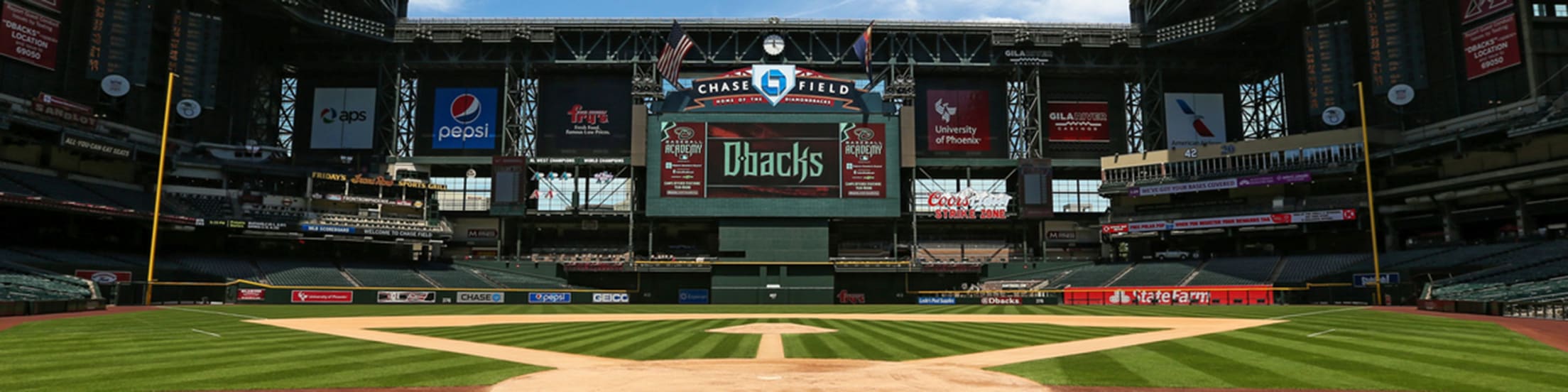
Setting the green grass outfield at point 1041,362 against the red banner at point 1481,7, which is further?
the red banner at point 1481,7

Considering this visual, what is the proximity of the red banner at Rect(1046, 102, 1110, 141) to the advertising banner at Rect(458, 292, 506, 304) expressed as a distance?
42.0 meters

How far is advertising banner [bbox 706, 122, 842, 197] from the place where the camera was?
5972 centimetres

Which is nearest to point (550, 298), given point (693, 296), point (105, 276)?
point (693, 296)

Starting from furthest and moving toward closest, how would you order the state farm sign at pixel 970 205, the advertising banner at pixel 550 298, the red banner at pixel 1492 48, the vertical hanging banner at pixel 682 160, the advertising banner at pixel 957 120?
the advertising banner at pixel 957 120 → the state farm sign at pixel 970 205 → the vertical hanging banner at pixel 682 160 → the advertising banner at pixel 550 298 → the red banner at pixel 1492 48

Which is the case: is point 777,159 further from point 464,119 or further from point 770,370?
point 770,370

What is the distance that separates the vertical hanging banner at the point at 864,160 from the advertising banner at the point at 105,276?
40708 millimetres

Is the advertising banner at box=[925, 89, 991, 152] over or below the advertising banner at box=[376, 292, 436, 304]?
over

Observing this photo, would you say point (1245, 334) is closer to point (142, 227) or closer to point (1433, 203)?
point (1433, 203)

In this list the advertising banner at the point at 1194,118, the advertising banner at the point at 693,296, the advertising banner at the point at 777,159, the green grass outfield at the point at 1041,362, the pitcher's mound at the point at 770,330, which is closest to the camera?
the green grass outfield at the point at 1041,362

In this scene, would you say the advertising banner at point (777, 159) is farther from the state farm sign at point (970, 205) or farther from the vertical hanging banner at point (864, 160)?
the state farm sign at point (970, 205)

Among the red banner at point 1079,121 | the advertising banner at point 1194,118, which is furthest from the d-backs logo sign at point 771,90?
the advertising banner at point 1194,118

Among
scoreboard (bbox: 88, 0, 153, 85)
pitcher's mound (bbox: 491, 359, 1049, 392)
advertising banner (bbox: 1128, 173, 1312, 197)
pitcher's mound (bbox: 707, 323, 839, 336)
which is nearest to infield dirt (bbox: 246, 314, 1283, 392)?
pitcher's mound (bbox: 491, 359, 1049, 392)

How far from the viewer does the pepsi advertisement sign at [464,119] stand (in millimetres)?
64688

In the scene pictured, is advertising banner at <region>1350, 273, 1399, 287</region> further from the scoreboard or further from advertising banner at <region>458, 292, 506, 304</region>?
the scoreboard
